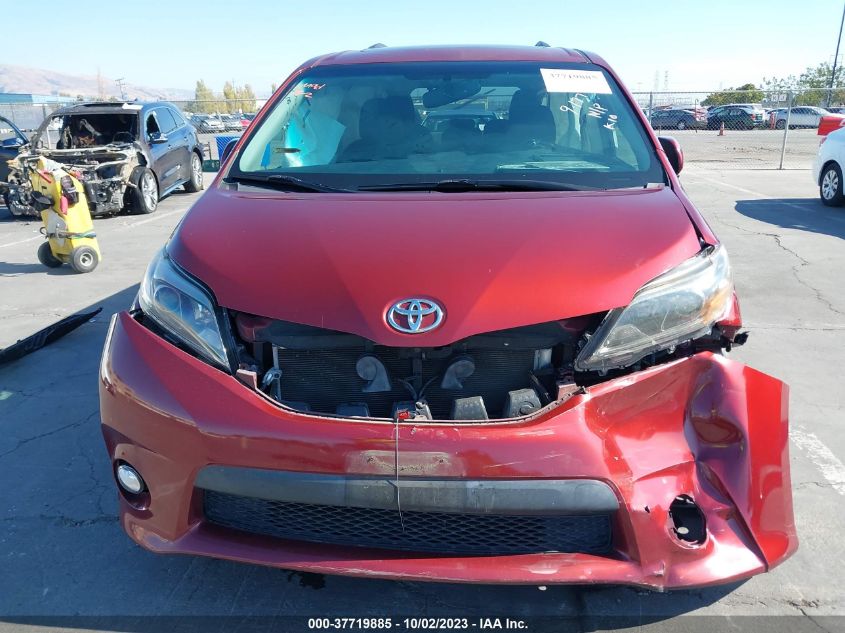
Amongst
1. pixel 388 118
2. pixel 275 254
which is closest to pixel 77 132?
pixel 388 118

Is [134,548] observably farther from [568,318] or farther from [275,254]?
[568,318]

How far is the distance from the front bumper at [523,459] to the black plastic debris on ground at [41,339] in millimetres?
3162

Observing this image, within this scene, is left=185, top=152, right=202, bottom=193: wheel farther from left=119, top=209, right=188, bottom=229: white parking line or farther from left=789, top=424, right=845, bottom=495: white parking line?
left=789, top=424, right=845, bottom=495: white parking line

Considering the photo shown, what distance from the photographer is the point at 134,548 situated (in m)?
2.67

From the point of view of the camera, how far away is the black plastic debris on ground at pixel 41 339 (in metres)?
4.64

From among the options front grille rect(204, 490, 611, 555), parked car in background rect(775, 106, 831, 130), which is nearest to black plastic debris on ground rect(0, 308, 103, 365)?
front grille rect(204, 490, 611, 555)

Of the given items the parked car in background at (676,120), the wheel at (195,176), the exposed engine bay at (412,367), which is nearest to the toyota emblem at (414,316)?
the exposed engine bay at (412,367)

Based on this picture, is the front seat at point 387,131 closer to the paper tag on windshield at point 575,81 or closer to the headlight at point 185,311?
the paper tag on windshield at point 575,81

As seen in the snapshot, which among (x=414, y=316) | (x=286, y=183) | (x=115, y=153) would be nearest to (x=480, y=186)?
(x=286, y=183)

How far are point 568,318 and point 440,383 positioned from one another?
0.43 meters

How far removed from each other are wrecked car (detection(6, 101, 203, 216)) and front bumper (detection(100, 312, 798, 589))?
8.59m

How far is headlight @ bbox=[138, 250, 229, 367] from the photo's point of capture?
2045 millimetres

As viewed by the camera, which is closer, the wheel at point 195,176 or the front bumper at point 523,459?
the front bumper at point 523,459

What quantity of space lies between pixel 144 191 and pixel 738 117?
30.5 meters
